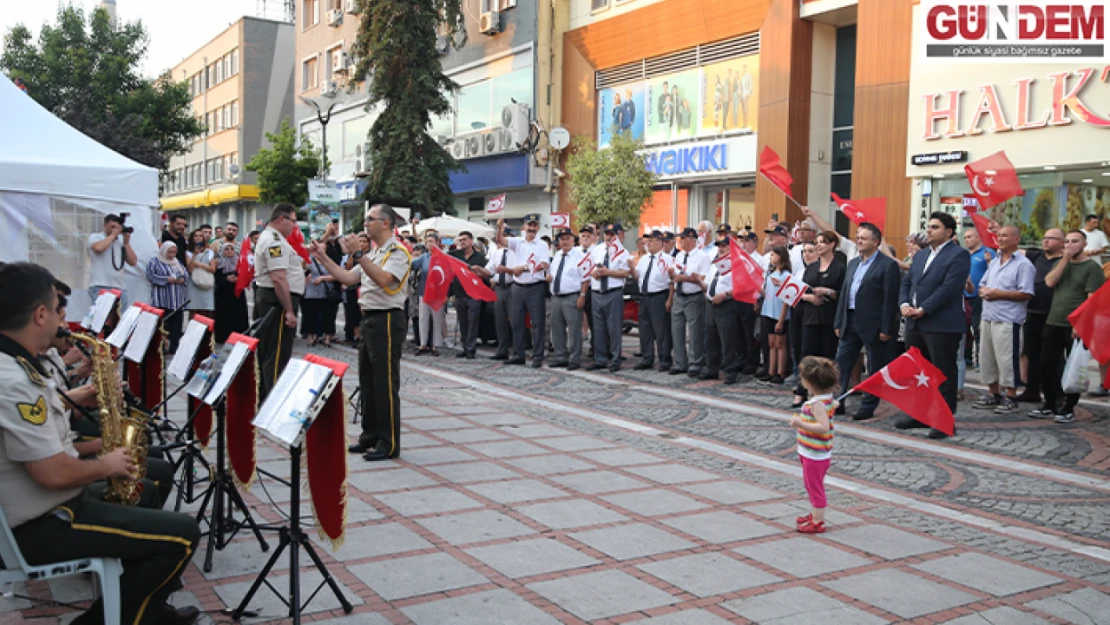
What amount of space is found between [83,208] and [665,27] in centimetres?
1915

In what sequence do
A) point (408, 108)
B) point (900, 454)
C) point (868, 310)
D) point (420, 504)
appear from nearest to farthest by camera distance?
point (420, 504), point (900, 454), point (868, 310), point (408, 108)

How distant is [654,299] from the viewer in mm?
13289

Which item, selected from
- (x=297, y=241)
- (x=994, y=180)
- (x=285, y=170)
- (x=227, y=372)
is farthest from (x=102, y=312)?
(x=285, y=170)

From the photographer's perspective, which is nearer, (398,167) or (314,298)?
(314,298)

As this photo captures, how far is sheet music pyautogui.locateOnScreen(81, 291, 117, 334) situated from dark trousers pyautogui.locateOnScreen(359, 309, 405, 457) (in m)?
2.06

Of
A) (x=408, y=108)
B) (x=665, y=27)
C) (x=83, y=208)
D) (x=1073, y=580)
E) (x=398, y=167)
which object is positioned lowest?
(x=1073, y=580)

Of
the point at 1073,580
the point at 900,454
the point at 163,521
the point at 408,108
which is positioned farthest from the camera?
the point at 408,108

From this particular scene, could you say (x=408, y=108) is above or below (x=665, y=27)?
below

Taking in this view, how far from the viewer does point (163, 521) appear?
358cm

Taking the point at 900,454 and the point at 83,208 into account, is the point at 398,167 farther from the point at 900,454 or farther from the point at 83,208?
the point at 900,454

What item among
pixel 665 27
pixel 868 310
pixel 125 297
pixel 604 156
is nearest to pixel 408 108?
pixel 604 156

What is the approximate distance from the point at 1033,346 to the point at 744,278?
3427 millimetres

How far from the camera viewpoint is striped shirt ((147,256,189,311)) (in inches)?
531

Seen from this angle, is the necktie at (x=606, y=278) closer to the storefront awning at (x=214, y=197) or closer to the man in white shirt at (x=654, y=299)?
the man in white shirt at (x=654, y=299)
